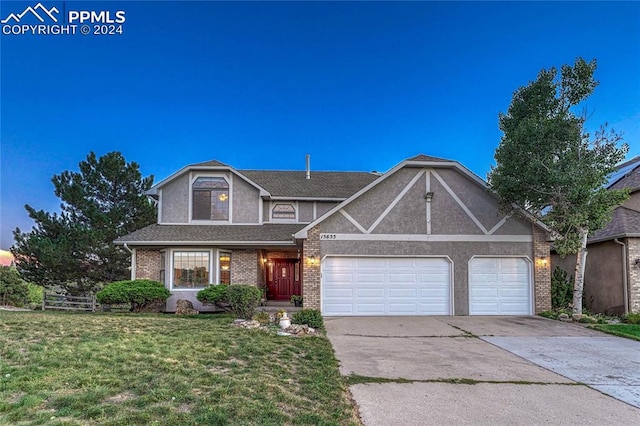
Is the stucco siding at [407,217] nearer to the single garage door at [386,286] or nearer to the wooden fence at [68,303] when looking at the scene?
the single garage door at [386,286]

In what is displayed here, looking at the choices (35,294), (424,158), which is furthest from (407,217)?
(35,294)

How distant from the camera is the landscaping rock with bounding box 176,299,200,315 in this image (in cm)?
1380

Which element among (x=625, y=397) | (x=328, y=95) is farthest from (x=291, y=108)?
(x=625, y=397)

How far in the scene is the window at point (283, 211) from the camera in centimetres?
1702

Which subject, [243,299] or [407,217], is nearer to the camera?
[243,299]

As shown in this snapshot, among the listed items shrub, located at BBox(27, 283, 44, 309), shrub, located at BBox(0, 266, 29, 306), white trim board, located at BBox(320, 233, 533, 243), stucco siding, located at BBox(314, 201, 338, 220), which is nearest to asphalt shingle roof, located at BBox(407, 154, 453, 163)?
white trim board, located at BBox(320, 233, 533, 243)

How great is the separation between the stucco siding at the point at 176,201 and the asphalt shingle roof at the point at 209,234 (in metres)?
0.42

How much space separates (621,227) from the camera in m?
12.8

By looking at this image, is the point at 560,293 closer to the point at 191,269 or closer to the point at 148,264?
the point at 191,269

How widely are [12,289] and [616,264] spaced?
25.1 metres

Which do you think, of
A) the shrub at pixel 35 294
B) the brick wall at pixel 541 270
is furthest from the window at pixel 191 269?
the brick wall at pixel 541 270

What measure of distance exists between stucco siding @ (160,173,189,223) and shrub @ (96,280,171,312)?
298 cm

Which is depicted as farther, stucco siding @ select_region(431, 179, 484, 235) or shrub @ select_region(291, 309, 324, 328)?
stucco siding @ select_region(431, 179, 484, 235)

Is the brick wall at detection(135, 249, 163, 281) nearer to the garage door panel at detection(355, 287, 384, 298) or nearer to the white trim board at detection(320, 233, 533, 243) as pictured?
the white trim board at detection(320, 233, 533, 243)
